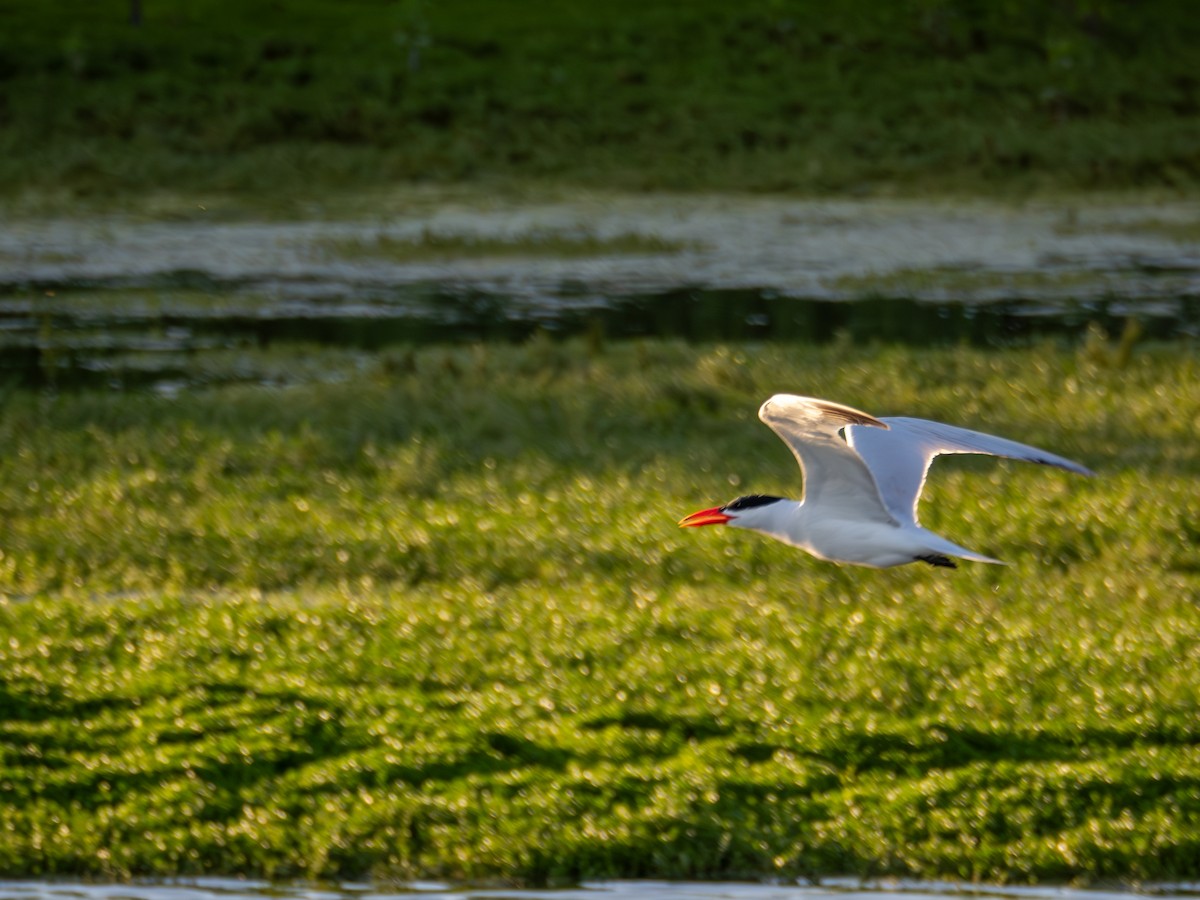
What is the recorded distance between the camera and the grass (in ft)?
30.8

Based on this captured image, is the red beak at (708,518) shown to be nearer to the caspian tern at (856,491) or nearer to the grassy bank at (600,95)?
the caspian tern at (856,491)

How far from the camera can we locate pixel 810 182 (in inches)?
1619

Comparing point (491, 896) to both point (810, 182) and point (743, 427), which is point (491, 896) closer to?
point (743, 427)

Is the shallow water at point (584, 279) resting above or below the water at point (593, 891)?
above

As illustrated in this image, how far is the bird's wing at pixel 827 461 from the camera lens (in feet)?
26.8

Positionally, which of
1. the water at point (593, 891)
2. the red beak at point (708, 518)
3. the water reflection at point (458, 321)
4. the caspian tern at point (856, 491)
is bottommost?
the water at point (593, 891)

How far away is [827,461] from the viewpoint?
28.3ft

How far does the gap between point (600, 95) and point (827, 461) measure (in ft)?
138

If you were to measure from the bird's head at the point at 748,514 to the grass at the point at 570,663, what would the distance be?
1.47m

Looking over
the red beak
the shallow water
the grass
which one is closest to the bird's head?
the red beak

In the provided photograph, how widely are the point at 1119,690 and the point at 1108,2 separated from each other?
177 ft

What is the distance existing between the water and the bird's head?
1.69m

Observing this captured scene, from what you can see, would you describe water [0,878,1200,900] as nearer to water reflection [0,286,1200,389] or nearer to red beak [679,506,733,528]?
red beak [679,506,733,528]

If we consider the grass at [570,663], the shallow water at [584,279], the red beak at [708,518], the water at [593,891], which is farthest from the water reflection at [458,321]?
the red beak at [708,518]
